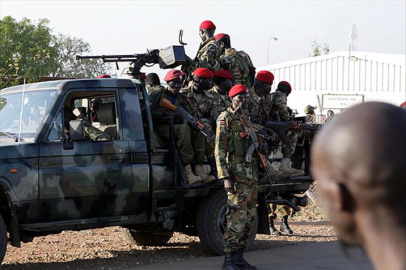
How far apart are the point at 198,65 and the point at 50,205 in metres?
2.90

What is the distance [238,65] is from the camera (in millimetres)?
9500

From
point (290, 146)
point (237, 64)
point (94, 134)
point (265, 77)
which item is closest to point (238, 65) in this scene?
point (237, 64)

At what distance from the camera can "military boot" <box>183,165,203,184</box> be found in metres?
8.13

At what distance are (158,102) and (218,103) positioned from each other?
761 mm

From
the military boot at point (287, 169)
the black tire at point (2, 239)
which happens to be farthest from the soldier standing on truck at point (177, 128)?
the black tire at point (2, 239)

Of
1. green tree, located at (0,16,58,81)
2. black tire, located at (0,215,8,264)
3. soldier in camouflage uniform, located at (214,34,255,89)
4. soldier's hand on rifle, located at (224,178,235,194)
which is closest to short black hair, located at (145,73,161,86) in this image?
soldier in camouflage uniform, located at (214,34,255,89)

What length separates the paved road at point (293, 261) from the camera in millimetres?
7859

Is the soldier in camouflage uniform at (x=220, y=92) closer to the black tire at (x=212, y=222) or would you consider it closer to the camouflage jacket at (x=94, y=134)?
the black tire at (x=212, y=222)

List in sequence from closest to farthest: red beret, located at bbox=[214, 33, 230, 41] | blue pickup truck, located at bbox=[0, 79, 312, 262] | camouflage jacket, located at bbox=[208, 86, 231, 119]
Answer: blue pickup truck, located at bbox=[0, 79, 312, 262]
camouflage jacket, located at bbox=[208, 86, 231, 119]
red beret, located at bbox=[214, 33, 230, 41]

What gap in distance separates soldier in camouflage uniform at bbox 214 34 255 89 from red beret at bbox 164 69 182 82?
839 millimetres

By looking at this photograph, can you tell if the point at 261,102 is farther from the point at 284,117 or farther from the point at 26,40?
the point at 26,40

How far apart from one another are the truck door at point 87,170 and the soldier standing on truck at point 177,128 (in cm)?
67

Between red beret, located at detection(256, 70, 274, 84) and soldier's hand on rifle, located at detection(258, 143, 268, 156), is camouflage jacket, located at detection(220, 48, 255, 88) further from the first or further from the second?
soldier's hand on rifle, located at detection(258, 143, 268, 156)

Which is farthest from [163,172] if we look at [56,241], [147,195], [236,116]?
[56,241]
